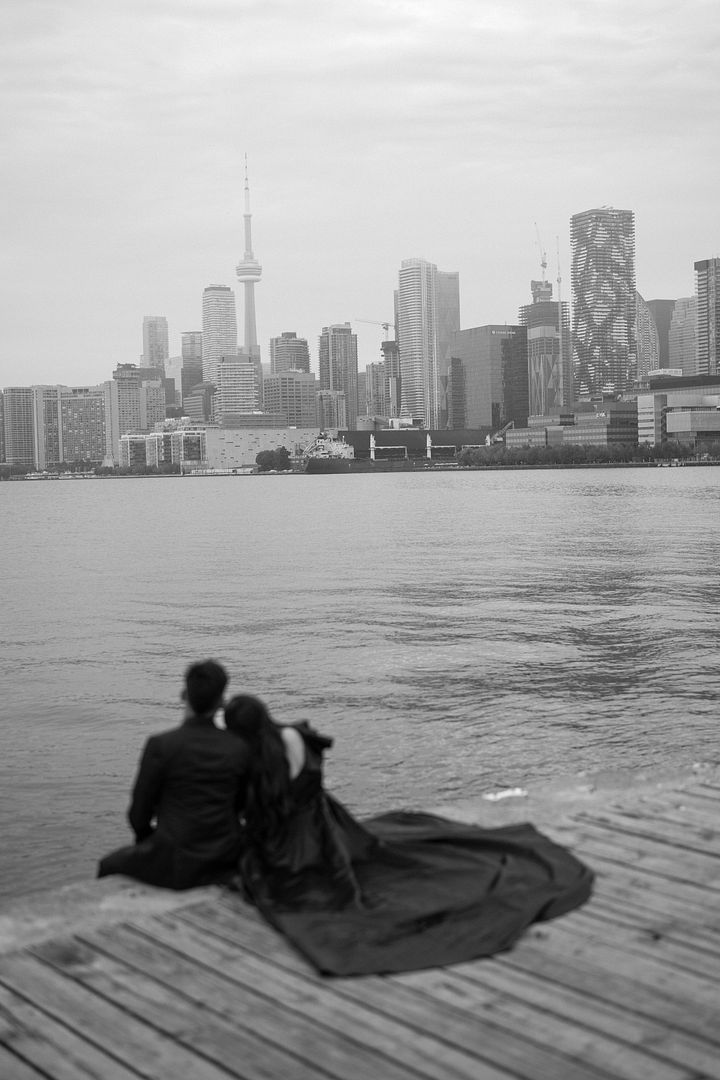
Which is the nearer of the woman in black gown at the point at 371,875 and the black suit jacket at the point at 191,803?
the woman in black gown at the point at 371,875

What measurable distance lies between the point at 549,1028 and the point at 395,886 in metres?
1.75

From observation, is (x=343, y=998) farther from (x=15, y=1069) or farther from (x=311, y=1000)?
(x=15, y=1069)

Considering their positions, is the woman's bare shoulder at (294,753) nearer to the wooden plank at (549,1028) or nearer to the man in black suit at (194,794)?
the man in black suit at (194,794)

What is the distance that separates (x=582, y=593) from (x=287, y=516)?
182 ft

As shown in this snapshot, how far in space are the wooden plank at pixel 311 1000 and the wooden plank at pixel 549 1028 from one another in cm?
31

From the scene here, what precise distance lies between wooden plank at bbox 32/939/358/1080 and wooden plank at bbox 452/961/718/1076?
37.9 inches

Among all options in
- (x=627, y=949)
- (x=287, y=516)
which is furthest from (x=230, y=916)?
(x=287, y=516)

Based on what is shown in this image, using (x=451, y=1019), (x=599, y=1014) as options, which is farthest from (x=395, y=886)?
(x=599, y=1014)

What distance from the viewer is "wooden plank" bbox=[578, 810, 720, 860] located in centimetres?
734

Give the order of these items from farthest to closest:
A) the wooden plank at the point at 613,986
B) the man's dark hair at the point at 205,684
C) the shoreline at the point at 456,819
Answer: the man's dark hair at the point at 205,684, the shoreline at the point at 456,819, the wooden plank at the point at 613,986

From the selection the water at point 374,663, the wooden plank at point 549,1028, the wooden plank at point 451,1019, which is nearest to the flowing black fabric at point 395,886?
the wooden plank at point 451,1019

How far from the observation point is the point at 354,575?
39781 mm

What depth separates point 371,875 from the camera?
688cm

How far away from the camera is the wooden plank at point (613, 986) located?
509cm
